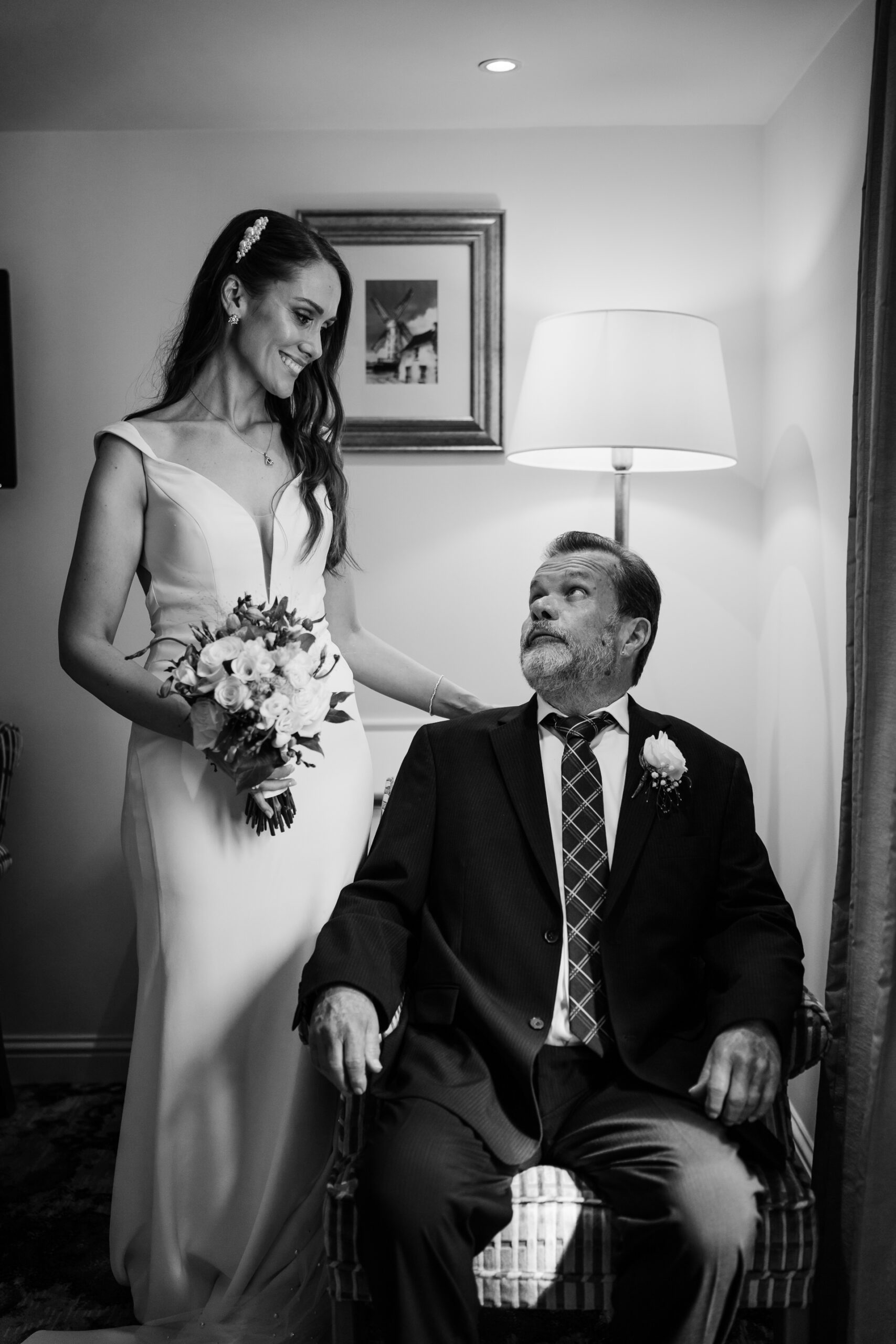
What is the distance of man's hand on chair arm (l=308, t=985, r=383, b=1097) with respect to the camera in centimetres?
198

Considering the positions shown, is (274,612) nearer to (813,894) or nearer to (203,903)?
(203,903)

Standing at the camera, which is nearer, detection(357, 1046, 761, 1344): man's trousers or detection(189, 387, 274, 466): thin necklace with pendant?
detection(357, 1046, 761, 1344): man's trousers

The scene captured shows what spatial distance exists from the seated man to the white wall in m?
0.66

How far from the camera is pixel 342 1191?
193cm

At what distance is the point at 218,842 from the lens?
2.31 meters

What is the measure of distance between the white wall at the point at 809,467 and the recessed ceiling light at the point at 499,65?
78 cm

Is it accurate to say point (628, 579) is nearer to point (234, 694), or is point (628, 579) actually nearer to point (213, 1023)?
point (234, 694)

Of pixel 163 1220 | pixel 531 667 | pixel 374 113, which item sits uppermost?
pixel 374 113

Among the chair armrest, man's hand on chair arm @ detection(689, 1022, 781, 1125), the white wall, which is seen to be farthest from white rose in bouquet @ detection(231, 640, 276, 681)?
the white wall

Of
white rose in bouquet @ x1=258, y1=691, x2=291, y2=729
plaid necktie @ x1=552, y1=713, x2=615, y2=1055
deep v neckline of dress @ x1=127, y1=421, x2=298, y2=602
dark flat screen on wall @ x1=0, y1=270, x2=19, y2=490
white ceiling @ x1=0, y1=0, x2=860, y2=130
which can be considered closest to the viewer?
white rose in bouquet @ x1=258, y1=691, x2=291, y2=729

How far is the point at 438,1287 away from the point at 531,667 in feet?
3.80

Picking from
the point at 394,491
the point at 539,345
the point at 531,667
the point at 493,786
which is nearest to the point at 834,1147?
the point at 493,786

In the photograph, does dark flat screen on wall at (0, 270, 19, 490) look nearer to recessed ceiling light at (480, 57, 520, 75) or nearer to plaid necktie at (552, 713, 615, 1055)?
recessed ceiling light at (480, 57, 520, 75)

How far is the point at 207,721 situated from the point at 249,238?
1.03 metres
